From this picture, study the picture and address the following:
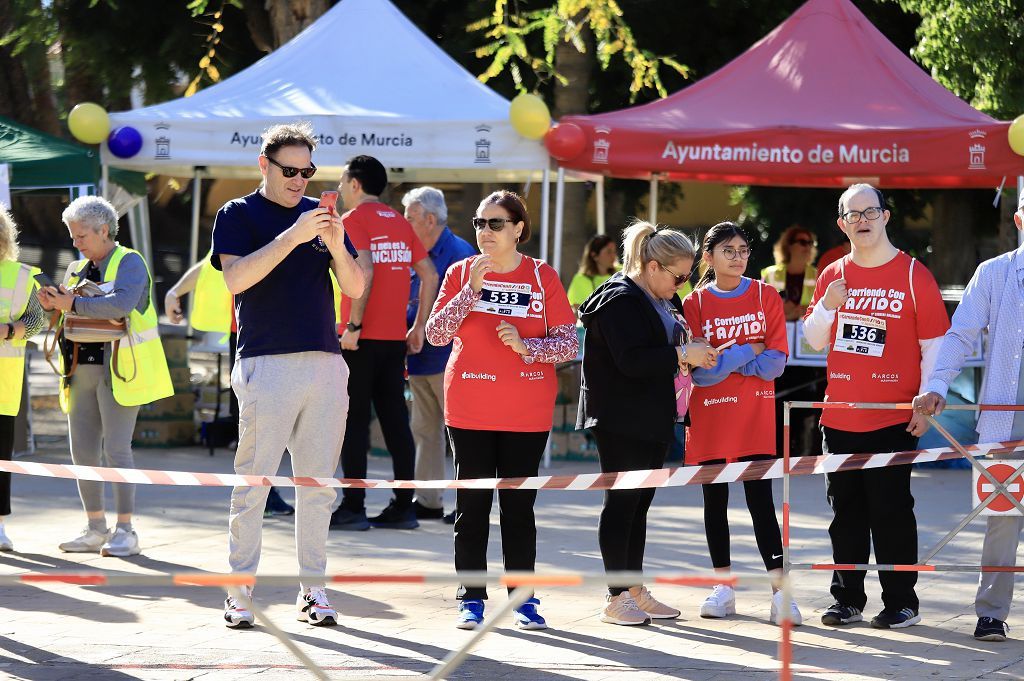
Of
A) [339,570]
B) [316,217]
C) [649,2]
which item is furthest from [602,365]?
[649,2]

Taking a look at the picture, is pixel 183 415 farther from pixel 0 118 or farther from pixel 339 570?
pixel 339 570

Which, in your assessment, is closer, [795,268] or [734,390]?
[734,390]

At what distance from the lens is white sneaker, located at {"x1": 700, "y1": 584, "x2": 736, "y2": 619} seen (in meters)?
6.28

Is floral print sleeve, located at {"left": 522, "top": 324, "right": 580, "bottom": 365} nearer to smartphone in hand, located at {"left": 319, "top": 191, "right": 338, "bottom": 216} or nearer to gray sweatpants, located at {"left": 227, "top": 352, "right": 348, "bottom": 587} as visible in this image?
gray sweatpants, located at {"left": 227, "top": 352, "right": 348, "bottom": 587}

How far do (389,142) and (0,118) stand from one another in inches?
119

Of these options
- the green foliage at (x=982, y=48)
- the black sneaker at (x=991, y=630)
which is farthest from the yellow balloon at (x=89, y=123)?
the black sneaker at (x=991, y=630)

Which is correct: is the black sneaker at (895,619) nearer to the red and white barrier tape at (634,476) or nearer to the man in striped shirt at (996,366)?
the man in striped shirt at (996,366)

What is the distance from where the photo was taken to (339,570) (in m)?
7.11

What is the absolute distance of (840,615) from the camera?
6164 millimetres

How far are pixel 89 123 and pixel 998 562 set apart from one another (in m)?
7.54

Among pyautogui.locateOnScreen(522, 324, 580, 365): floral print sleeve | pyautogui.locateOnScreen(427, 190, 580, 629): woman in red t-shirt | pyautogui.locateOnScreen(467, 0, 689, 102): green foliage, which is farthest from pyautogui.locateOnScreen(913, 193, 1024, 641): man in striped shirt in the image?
pyautogui.locateOnScreen(467, 0, 689, 102): green foliage

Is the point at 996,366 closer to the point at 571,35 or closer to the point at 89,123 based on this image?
the point at 89,123

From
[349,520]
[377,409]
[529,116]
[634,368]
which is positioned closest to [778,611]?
[634,368]

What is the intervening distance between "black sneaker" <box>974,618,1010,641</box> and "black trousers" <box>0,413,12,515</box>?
191 inches
